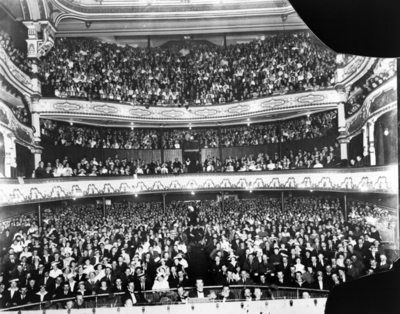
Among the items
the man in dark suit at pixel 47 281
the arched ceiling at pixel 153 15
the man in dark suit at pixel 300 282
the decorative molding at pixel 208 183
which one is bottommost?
the man in dark suit at pixel 300 282

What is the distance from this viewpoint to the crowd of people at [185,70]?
498cm

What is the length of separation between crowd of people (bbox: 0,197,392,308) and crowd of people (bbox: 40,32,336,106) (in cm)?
164

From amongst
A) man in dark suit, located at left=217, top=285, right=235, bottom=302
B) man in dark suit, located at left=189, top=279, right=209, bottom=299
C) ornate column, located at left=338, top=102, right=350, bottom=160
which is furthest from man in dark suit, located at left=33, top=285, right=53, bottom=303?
ornate column, located at left=338, top=102, right=350, bottom=160

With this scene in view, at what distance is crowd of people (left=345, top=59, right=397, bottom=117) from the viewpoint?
16.4ft

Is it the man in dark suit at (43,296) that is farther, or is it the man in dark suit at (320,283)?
the man in dark suit at (320,283)

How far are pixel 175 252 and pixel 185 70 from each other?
2.68 meters

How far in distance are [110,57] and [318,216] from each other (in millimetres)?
3957

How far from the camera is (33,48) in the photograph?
4.86 m

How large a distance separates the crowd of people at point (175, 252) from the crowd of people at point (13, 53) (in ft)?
6.88

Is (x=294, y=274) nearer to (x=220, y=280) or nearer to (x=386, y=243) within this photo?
(x=220, y=280)

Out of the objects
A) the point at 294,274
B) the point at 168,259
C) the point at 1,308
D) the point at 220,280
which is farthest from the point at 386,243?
the point at 1,308

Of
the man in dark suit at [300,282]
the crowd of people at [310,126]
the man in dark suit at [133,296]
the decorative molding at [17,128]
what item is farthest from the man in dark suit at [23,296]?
the crowd of people at [310,126]

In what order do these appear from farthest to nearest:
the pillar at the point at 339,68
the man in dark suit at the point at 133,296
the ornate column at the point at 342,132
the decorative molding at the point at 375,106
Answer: the ornate column at the point at 342,132, the pillar at the point at 339,68, the decorative molding at the point at 375,106, the man in dark suit at the point at 133,296

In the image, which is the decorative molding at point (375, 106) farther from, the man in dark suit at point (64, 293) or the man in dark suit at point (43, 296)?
the man in dark suit at point (43, 296)
